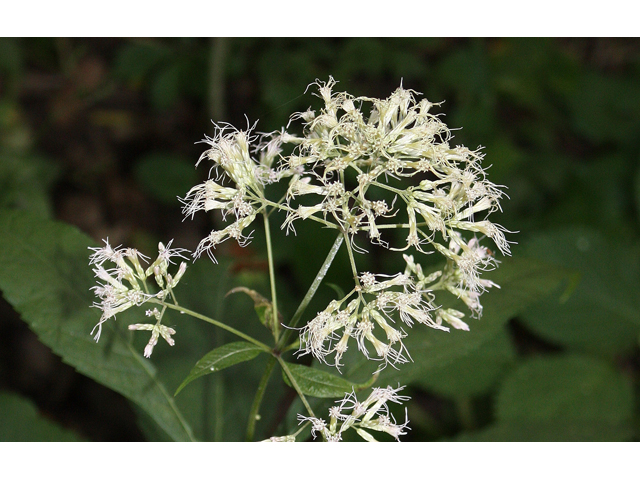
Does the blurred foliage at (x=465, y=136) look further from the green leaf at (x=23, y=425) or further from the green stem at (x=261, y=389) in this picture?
the green leaf at (x=23, y=425)

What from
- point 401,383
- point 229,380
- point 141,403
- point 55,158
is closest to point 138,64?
point 55,158

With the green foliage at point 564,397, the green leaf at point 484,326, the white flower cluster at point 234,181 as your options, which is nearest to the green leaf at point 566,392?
the green foliage at point 564,397

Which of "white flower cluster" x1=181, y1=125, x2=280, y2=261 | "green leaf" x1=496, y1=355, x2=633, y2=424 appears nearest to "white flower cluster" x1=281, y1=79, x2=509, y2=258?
"white flower cluster" x1=181, y1=125, x2=280, y2=261

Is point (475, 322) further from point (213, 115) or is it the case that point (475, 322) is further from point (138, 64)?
point (138, 64)

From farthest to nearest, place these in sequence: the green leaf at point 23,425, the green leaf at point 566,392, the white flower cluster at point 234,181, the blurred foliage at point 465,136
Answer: the green leaf at point 566,392 → the blurred foliage at point 465,136 → the green leaf at point 23,425 → the white flower cluster at point 234,181

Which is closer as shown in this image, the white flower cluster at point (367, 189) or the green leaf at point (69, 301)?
the white flower cluster at point (367, 189)

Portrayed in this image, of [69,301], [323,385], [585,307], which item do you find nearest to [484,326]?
[323,385]

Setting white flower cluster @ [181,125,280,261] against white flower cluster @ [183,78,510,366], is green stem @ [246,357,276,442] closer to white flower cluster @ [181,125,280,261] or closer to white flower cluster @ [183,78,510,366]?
white flower cluster @ [183,78,510,366]

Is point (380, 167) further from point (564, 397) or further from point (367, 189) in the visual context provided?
point (564, 397)
